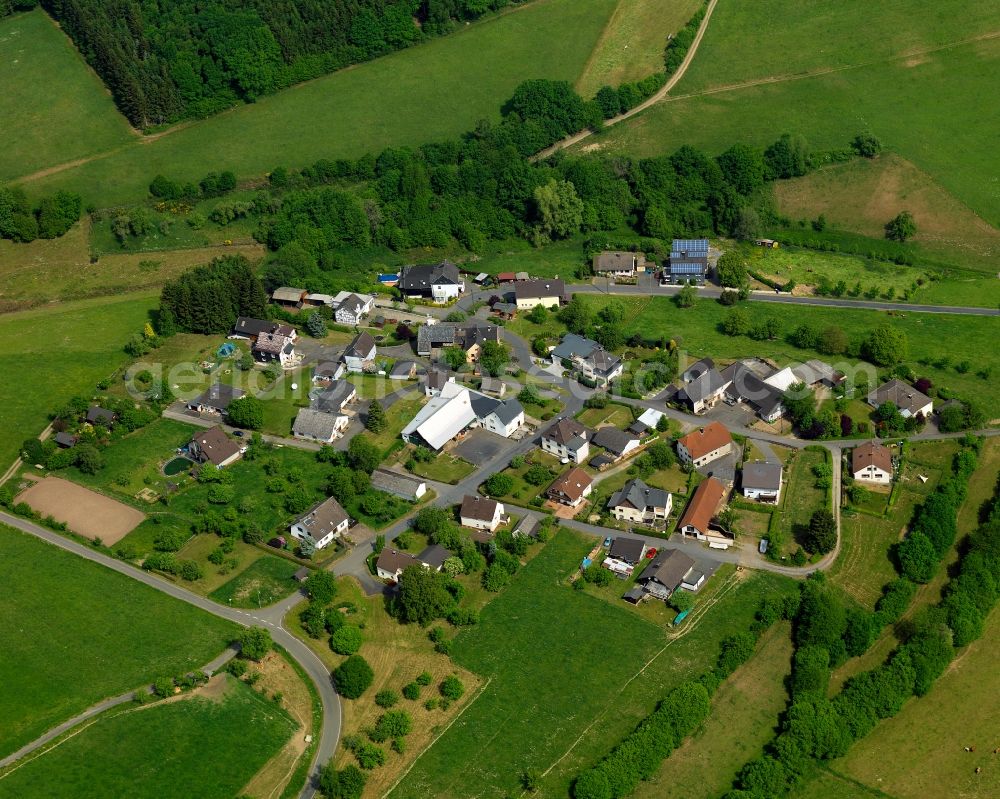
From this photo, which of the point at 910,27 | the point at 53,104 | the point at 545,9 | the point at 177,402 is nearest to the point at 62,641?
the point at 177,402

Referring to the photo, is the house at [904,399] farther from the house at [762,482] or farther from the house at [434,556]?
the house at [434,556]

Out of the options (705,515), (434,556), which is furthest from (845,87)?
(434,556)

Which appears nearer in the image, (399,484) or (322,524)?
(322,524)

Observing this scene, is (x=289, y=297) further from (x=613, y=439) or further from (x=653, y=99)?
(x=653, y=99)

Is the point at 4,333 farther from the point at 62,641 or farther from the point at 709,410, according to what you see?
the point at 709,410

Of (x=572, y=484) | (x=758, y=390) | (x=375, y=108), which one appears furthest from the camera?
(x=375, y=108)
